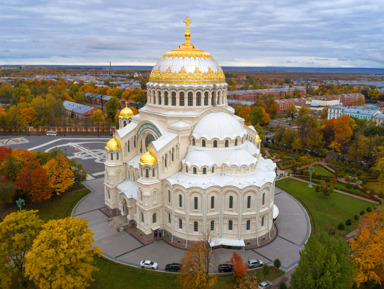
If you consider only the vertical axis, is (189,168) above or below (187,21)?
below

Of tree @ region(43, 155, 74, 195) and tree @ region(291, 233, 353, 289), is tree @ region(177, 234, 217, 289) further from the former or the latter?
tree @ region(43, 155, 74, 195)

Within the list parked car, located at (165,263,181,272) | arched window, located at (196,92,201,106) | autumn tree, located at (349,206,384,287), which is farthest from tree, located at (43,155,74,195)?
autumn tree, located at (349,206,384,287)

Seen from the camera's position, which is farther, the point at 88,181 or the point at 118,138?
the point at 88,181

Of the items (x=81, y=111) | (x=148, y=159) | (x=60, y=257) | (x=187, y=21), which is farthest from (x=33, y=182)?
(x=81, y=111)

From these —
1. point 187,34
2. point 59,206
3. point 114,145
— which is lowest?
point 59,206

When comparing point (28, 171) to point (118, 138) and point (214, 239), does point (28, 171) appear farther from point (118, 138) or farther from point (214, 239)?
point (214, 239)

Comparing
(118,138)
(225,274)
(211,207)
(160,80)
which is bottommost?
(225,274)

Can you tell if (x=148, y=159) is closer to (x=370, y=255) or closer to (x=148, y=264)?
(x=148, y=264)

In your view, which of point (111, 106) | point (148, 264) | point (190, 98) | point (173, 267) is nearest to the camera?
point (173, 267)

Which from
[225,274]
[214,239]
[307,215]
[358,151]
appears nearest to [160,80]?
[214,239]
